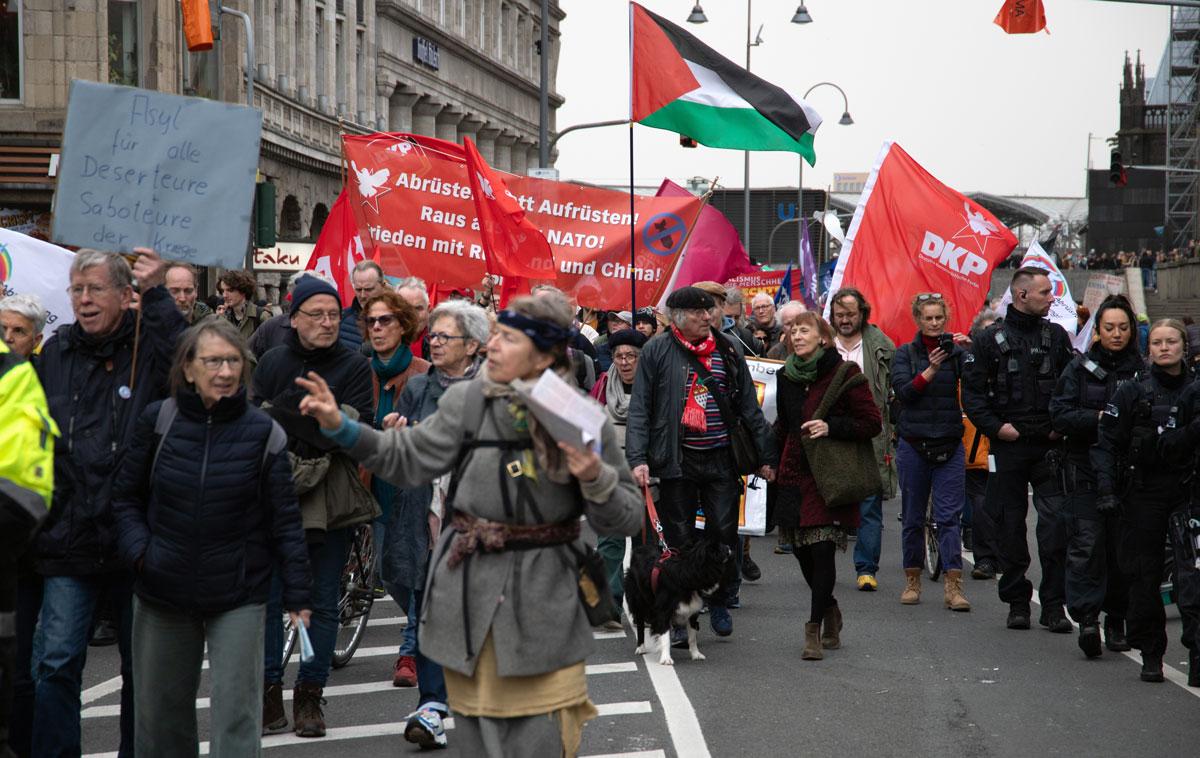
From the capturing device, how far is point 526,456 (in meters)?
4.85

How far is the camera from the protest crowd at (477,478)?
4863 millimetres

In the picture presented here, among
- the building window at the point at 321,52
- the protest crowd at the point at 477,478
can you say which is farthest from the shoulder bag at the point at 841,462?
the building window at the point at 321,52

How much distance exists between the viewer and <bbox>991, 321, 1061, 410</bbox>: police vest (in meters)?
9.89

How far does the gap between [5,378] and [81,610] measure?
159cm

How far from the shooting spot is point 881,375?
37.9 ft

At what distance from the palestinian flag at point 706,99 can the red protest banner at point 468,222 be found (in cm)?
172

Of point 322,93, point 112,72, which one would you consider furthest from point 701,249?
point 322,93

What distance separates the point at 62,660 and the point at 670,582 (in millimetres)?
3574

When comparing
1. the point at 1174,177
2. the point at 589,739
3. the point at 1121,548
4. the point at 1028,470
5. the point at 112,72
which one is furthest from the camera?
the point at 1174,177

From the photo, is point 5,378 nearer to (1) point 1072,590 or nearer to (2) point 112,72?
(1) point 1072,590

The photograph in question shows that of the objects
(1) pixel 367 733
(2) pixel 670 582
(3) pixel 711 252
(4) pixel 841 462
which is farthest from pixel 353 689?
(3) pixel 711 252

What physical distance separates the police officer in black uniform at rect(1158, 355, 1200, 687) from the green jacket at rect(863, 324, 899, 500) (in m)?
3.47

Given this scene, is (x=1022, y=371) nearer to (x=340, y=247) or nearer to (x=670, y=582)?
(x=670, y=582)

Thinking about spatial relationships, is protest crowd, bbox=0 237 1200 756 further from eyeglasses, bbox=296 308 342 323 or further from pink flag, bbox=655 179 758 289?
pink flag, bbox=655 179 758 289
